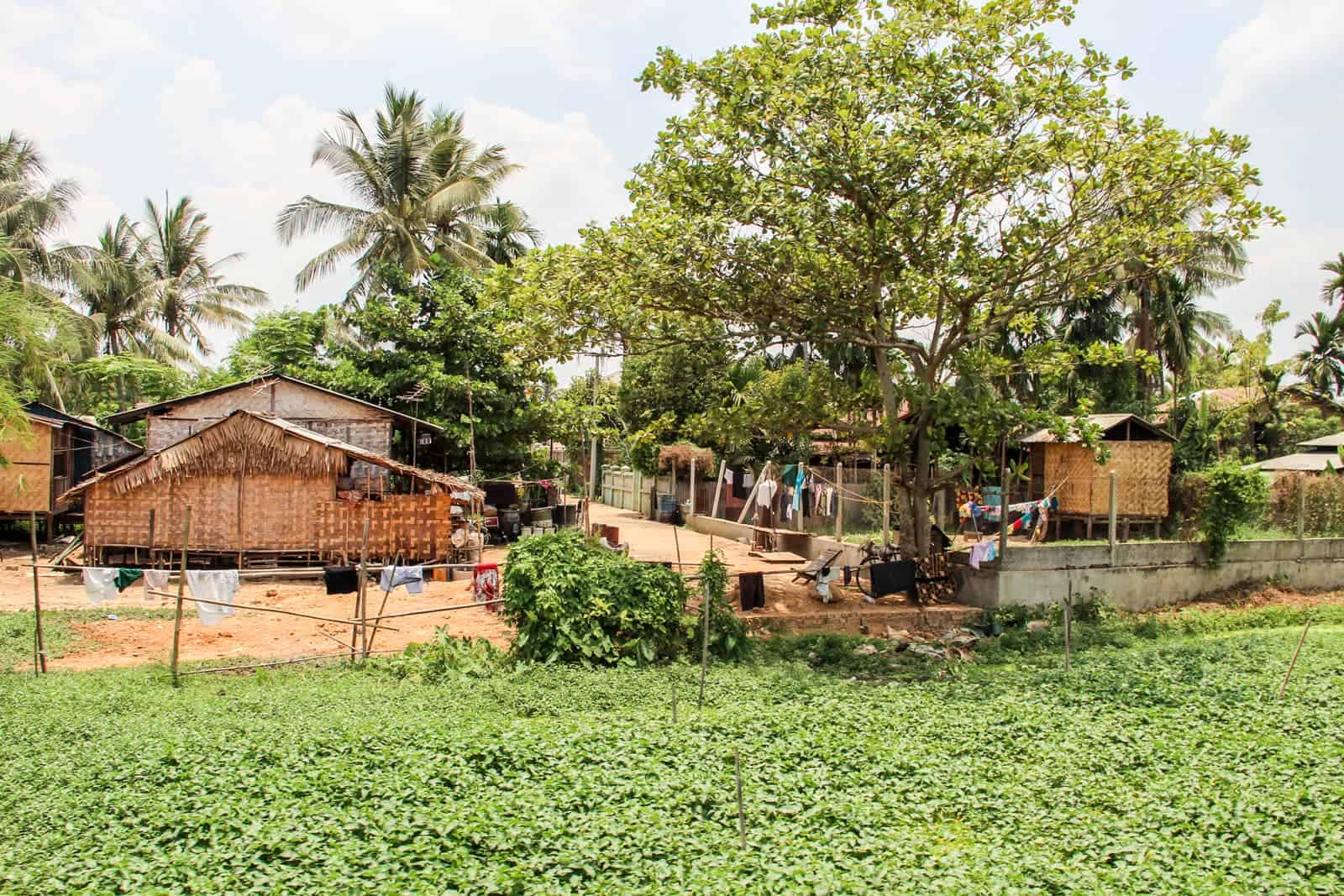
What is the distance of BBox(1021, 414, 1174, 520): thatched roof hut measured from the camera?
18.1 meters

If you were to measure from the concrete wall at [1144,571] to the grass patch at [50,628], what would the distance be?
13.3m

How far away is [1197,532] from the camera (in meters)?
16.4

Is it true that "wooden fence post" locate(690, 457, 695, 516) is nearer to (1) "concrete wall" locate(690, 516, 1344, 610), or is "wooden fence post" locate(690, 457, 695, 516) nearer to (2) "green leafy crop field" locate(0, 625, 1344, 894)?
(1) "concrete wall" locate(690, 516, 1344, 610)

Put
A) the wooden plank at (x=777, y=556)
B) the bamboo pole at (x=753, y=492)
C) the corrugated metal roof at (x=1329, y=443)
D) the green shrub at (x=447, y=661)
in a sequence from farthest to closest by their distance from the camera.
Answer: the corrugated metal roof at (x=1329, y=443)
the bamboo pole at (x=753, y=492)
the wooden plank at (x=777, y=556)
the green shrub at (x=447, y=661)

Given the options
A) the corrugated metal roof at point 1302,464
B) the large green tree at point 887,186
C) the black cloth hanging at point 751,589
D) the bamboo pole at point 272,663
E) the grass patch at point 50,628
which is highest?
the large green tree at point 887,186

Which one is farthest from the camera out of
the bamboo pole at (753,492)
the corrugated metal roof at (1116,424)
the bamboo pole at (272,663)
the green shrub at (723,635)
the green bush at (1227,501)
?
the bamboo pole at (753,492)

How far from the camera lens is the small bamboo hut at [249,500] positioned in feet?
56.0

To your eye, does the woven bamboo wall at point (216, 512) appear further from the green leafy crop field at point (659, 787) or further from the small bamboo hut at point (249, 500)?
the green leafy crop field at point (659, 787)

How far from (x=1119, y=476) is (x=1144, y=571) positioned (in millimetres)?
2970

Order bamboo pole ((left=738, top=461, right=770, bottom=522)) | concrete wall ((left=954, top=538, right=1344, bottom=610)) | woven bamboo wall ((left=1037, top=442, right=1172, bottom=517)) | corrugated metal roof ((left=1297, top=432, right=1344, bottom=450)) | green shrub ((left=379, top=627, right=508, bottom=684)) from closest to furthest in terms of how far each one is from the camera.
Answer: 1. green shrub ((left=379, top=627, right=508, bottom=684))
2. concrete wall ((left=954, top=538, right=1344, bottom=610))
3. woven bamboo wall ((left=1037, top=442, right=1172, bottom=517))
4. bamboo pole ((left=738, top=461, right=770, bottom=522))
5. corrugated metal roof ((left=1297, top=432, right=1344, bottom=450))

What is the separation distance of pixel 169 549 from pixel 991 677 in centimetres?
1518

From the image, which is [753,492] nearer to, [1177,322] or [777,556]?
[777,556]

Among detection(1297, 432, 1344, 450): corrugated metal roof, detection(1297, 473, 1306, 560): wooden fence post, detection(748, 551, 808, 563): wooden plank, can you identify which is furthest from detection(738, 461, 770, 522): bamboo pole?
detection(1297, 432, 1344, 450): corrugated metal roof

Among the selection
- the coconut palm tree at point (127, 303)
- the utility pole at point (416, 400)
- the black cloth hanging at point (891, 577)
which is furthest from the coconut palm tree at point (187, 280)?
the black cloth hanging at point (891, 577)
